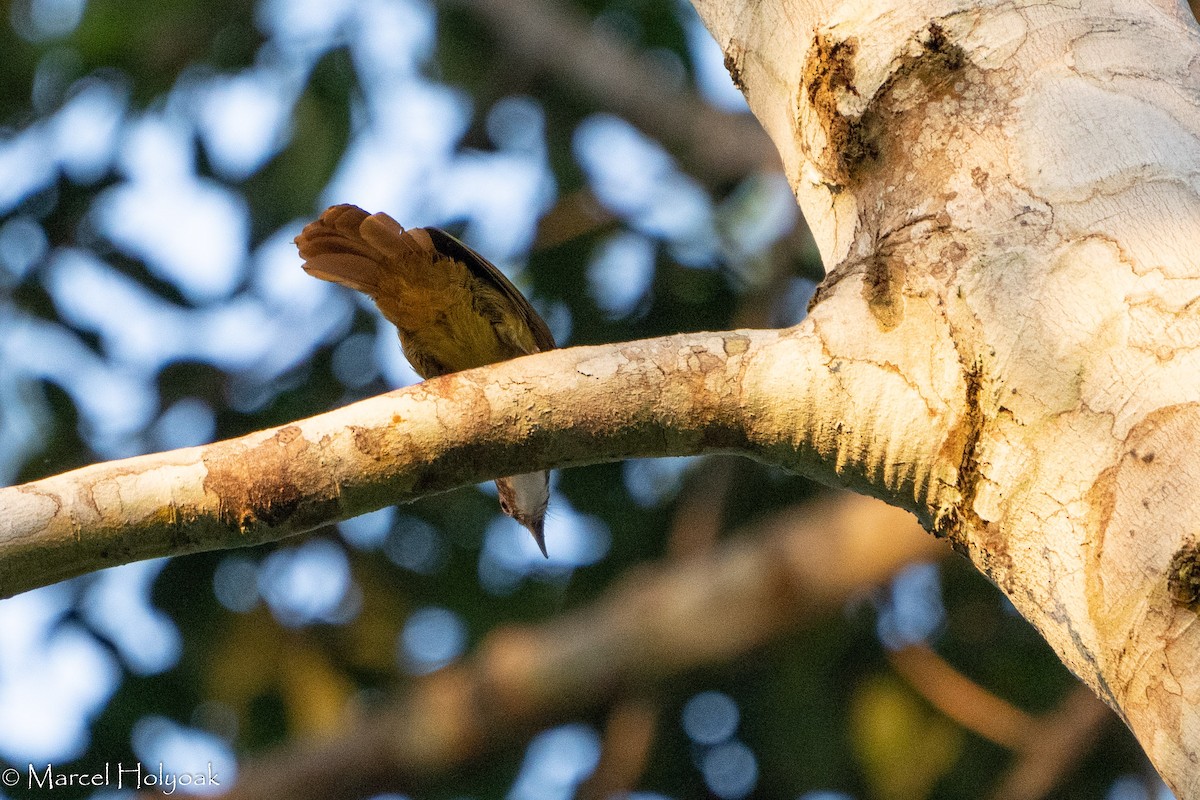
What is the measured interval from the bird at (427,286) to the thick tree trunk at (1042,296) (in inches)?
60.0

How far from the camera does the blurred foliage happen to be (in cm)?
577

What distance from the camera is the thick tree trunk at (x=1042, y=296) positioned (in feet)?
4.89

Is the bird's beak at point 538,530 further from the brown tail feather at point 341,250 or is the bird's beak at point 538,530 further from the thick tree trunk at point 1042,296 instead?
the thick tree trunk at point 1042,296

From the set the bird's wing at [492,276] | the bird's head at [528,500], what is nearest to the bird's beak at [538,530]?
the bird's head at [528,500]

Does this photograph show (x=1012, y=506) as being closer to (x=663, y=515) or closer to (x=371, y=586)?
(x=663, y=515)

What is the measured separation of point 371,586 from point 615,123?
3189mm

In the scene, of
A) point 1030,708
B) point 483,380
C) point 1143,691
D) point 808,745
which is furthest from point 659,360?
point 1030,708

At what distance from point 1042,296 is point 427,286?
7.84 feet

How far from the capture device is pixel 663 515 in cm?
641

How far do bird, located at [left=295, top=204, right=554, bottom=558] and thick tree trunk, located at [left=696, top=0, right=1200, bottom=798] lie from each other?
152 centimetres

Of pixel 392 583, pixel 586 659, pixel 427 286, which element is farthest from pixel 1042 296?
pixel 392 583

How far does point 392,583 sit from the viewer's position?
6.46 metres

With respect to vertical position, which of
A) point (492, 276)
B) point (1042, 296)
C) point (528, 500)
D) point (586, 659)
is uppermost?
point (492, 276)

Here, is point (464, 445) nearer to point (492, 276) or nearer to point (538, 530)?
point (492, 276)
